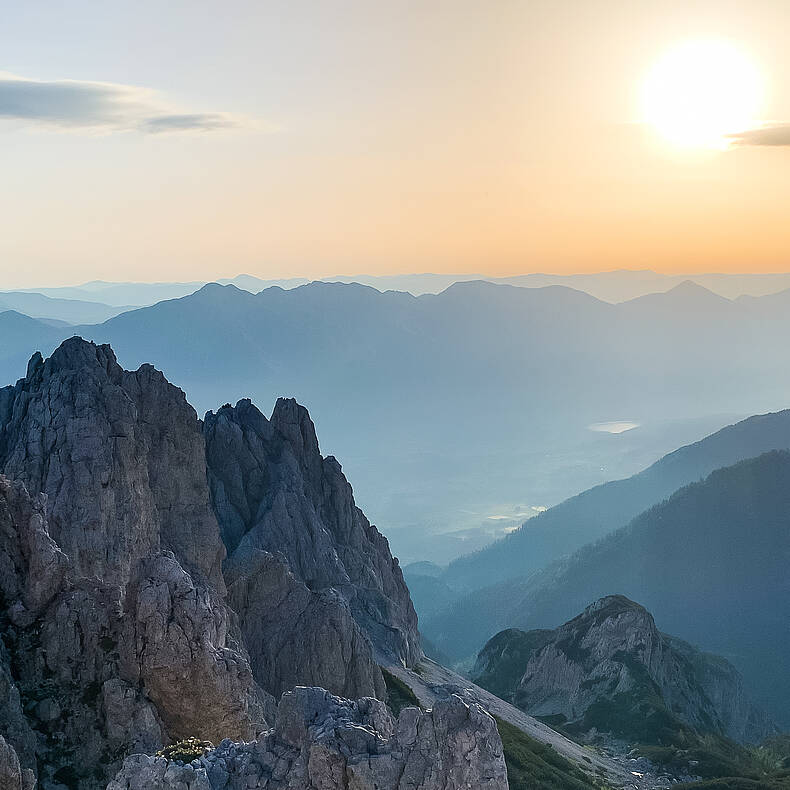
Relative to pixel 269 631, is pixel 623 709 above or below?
below

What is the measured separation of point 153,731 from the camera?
52219mm

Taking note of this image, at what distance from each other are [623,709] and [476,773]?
140m

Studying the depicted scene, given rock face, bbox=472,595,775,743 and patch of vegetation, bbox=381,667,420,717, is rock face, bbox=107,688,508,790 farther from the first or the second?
rock face, bbox=472,595,775,743

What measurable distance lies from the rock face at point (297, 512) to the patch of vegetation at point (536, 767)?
19638 millimetres

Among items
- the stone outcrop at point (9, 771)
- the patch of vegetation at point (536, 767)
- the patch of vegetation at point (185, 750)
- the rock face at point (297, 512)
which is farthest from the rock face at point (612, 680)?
the stone outcrop at point (9, 771)

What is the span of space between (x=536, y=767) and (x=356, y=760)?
79.7 meters

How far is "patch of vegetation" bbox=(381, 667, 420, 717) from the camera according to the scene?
11169cm

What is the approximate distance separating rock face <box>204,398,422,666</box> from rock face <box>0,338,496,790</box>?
12.2 inches

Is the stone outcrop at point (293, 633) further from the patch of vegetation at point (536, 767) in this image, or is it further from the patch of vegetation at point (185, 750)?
the patch of vegetation at point (185, 750)

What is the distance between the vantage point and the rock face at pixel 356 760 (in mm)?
37500

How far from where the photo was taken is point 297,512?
126 m

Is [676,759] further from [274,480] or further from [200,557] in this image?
[200,557]

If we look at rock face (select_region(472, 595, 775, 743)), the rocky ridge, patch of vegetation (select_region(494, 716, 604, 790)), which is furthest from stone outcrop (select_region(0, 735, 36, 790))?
rock face (select_region(472, 595, 775, 743))

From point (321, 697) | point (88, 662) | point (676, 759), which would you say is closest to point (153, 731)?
point (88, 662)
